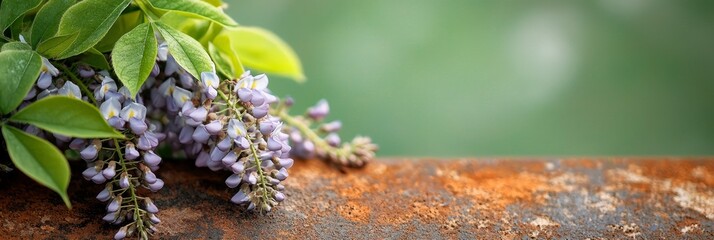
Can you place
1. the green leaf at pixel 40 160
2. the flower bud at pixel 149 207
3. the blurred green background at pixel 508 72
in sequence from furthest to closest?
the blurred green background at pixel 508 72 → the flower bud at pixel 149 207 → the green leaf at pixel 40 160

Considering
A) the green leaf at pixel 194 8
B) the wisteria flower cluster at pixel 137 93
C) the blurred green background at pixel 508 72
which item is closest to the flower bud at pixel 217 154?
the wisteria flower cluster at pixel 137 93

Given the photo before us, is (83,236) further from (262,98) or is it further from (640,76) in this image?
(640,76)

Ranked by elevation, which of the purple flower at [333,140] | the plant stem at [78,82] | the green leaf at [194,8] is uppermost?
the green leaf at [194,8]

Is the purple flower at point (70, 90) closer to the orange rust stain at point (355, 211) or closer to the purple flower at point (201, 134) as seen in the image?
the purple flower at point (201, 134)

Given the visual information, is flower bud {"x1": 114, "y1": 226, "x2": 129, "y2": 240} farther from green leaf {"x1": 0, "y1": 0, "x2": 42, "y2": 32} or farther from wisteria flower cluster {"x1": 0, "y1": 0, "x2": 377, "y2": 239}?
green leaf {"x1": 0, "y1": 0, "x2": 42, "y2": 32}

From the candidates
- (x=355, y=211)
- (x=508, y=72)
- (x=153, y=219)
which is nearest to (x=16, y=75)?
(x=153, y=219)

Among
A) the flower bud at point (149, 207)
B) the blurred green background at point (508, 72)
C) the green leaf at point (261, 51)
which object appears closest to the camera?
the flower bud at point (149, 207)

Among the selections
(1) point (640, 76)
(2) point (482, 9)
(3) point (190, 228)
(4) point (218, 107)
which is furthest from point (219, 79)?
(1) point (640, 76)

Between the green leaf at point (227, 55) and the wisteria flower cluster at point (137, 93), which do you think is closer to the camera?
the wisteria flower cluster at point (137, 93)
